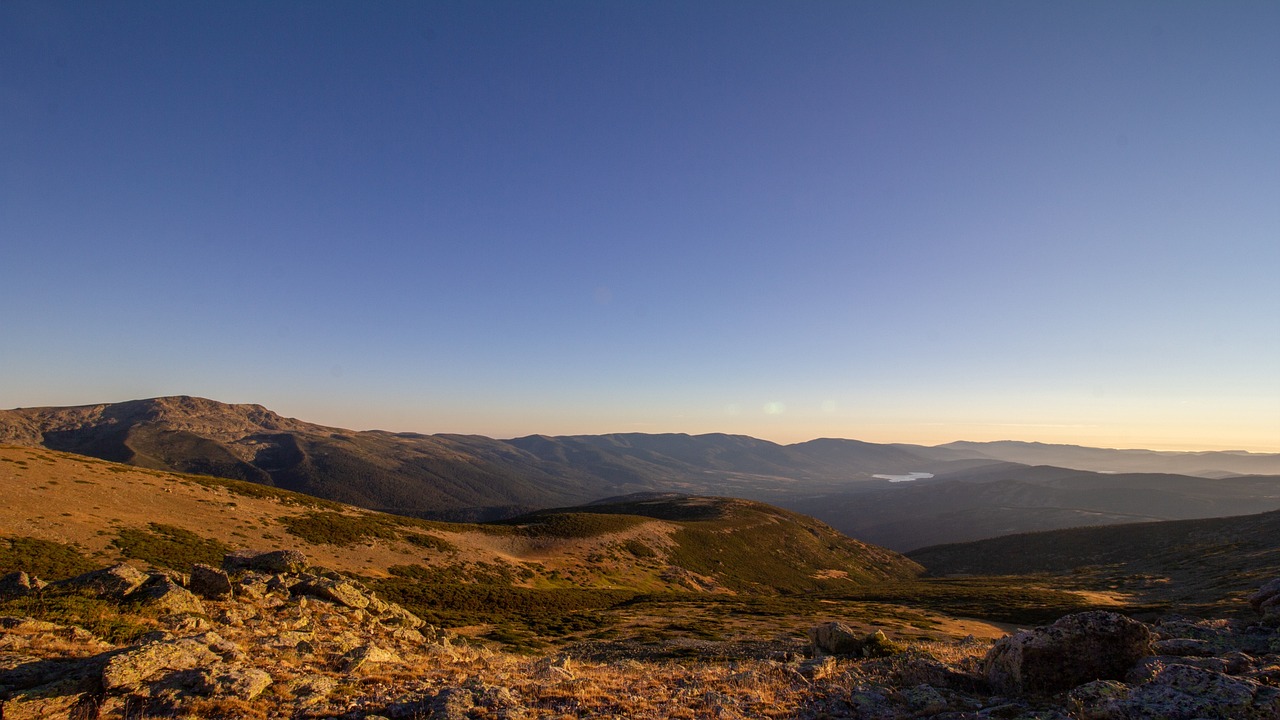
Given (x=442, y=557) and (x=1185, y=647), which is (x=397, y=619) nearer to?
(x=1185, y=647)

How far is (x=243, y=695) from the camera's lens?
33.8 feet

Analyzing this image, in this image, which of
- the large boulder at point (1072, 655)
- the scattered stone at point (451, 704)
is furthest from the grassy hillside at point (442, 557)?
the large boulder at point (1072, 655)

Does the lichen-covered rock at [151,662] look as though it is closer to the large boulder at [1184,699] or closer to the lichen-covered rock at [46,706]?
the lichen-covered rock at [46,706]

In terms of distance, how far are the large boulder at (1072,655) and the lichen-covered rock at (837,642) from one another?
7.13 metres

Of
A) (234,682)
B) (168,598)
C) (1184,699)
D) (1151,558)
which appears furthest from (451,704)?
(1151,558)

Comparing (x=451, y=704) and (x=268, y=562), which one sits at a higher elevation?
(x=451, y=704)

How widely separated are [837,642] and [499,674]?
13698mm

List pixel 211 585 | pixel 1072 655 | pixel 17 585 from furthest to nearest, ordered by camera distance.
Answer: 1. pixel 211 585
2. pixel 17 585
3. pixel 1072 655

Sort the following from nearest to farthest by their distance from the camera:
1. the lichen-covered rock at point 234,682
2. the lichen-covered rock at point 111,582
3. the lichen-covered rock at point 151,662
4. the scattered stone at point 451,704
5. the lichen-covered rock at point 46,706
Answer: the lichen-covered rock at point 46,706 → the lichen-covered rock at point 151,662 → the lichen-covered rock at point 234,682 → the scattered stone at point 451,704 → the lichen-covered rock at point 111,582

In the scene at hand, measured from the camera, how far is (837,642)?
19.9 metres

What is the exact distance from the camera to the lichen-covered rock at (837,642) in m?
19.7

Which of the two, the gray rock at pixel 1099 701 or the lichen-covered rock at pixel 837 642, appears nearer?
the gray rock at pixel 1099 701

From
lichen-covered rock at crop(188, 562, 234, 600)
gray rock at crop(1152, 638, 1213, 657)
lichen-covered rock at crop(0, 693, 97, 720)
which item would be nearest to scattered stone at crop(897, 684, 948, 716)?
gray rock at crop(1152, 638, 1213, 657)

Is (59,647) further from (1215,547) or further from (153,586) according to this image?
(1215,547)
